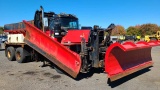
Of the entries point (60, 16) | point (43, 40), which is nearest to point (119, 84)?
point (43, 40)

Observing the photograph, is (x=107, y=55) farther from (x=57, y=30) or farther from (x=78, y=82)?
(x=57, y=30)

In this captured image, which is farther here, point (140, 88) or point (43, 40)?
point (43, 40)

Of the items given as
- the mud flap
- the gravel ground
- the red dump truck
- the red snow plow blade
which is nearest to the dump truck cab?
the red dump truck

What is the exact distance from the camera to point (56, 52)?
7.48 metres

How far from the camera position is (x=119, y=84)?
6.46m

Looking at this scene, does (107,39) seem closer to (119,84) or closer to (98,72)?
(98,72)

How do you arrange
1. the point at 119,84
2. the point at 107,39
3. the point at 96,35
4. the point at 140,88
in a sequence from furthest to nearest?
the point at 107,39 → the point at 96,35 → the point at 119,84 → the point at 140,88

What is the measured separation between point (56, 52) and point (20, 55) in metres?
4.65

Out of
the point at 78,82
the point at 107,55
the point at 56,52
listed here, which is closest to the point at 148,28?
the point at 56,52

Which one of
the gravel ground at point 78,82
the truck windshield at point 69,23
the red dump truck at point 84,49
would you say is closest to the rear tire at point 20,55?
the red dump truck at point 84,49

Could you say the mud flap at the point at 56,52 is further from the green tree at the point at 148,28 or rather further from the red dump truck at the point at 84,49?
the green tree at the point at 148,28

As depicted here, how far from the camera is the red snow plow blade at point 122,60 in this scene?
6.03m

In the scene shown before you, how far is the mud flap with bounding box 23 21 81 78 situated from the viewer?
22.4ft

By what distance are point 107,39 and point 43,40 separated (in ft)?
8.30
